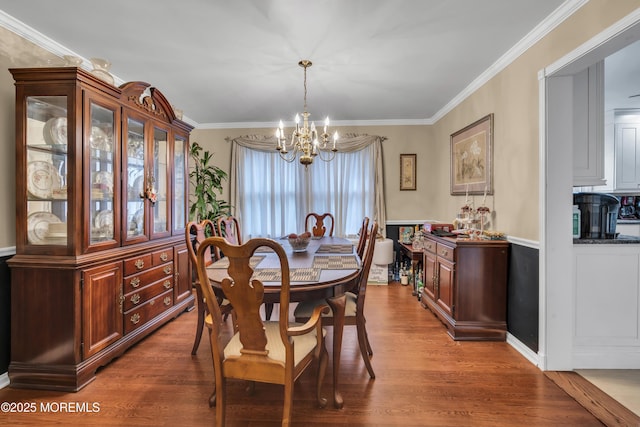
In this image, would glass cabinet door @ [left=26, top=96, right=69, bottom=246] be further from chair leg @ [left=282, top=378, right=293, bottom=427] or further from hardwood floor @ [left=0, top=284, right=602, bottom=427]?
chair leg @ [left=282, top=378, right=293, bottom=427]

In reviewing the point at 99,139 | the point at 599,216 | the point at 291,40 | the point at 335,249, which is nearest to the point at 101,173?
the point at 99,139

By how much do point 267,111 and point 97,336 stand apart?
130 inches

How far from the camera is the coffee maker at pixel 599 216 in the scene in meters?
2.32

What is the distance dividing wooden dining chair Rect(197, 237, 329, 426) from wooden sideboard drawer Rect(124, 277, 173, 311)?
1333mm

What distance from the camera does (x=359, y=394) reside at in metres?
1.97

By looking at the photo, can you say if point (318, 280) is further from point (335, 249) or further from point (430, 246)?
point (430, 246)

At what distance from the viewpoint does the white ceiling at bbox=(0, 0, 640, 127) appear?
6.81 feet

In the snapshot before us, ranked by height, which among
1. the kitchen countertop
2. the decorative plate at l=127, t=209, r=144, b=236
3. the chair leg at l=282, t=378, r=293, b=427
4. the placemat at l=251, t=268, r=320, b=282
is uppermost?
the decorative plate at l=127, t=209, r=144, b=236

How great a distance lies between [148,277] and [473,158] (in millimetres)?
3513

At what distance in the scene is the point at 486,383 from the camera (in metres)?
2.09

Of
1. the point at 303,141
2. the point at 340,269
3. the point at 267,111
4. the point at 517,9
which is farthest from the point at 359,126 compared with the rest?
the point at 340,269

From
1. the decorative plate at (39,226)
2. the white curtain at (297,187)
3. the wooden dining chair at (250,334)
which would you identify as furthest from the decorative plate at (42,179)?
the white curtain at (297,187)

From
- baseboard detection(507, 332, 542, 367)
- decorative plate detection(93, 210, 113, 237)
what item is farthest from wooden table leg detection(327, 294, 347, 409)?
decorative plate detection(93, 210, 113, 237)

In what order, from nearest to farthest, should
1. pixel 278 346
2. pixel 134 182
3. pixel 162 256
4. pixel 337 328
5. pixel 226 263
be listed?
pixel 278 346
pixel 337 328
pixel 226 263
pixel 134 182
pixel 162 256
